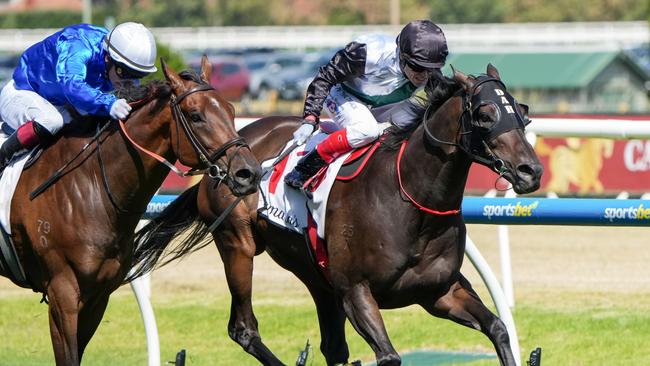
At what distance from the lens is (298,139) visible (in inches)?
232

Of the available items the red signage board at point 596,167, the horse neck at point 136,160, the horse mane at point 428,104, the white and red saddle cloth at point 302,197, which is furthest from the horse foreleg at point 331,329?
the red signage board at point 596,167

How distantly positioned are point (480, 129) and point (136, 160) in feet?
4.79

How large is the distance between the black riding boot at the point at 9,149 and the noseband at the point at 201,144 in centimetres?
93

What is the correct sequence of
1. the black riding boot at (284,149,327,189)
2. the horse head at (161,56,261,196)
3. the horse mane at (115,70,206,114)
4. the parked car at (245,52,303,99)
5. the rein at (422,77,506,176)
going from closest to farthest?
the horse head at (161,56,261,196) → the rein at (422,77,506,176) → the horse mane at (115,70,206,114) → the black riding boot at (284,149,327,189) → the parked car at (245,52,303,99)

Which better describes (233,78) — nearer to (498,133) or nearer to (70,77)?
(70,77)

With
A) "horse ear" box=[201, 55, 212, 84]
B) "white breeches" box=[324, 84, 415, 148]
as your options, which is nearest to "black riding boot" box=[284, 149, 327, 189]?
"white breeches" box=[324, 84, 415, 148]

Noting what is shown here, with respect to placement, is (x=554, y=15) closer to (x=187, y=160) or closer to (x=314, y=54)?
(x=314, y=54)

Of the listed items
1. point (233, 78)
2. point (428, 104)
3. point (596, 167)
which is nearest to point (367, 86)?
point (428, 104)

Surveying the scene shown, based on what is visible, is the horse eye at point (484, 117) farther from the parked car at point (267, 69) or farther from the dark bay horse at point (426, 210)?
the parked car at point (267, 69)

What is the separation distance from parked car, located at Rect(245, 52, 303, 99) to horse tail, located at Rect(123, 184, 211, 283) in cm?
2557

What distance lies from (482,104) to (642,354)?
2266 mm

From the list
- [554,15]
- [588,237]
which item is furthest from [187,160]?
[554,15]

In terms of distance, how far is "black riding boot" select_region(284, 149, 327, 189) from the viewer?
5820 mm

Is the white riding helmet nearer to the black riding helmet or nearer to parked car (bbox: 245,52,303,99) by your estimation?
the black riding helmet
